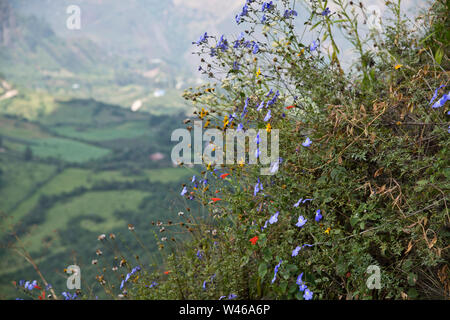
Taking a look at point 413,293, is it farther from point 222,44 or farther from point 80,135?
point 80,135

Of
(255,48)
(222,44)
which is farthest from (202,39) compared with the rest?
(255,48)

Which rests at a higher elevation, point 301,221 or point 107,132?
point 107,132

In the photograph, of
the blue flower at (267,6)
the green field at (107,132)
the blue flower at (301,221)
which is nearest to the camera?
the blue flower at (301,221)

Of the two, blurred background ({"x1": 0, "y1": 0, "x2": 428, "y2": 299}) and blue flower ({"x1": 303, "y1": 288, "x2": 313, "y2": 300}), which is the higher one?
blurred background ({"x1": 0, "y1": 0, "x2": 428, "y2": 299})

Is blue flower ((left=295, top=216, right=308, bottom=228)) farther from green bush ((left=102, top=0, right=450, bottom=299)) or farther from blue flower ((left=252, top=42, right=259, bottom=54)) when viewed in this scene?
blue flower ((left=252, top=42, right=259, bottom=54))

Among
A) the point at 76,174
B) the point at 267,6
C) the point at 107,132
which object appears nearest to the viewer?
the point at 267,6

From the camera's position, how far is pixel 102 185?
143 ft

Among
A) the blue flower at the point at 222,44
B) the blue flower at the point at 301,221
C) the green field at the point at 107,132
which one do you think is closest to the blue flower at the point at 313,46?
the blue flower at the point at 222,44

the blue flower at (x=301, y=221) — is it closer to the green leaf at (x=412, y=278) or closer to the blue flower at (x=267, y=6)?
the green leaf at (x=412, y=278)

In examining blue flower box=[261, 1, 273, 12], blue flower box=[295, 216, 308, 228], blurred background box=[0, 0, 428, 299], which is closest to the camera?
blue flower box=[295, 216, 308, 228]

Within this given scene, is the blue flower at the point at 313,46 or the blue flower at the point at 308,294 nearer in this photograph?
the blue flower at the point at 308,294

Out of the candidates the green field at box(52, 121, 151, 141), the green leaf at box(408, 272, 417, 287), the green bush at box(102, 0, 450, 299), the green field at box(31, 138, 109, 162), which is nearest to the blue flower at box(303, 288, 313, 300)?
the green bush at box(102, 0, 450, 299)

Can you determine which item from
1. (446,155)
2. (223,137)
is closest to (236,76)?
(223,137)

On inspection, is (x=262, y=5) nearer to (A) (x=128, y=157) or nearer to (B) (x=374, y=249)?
(B) (x=374, y=249)
